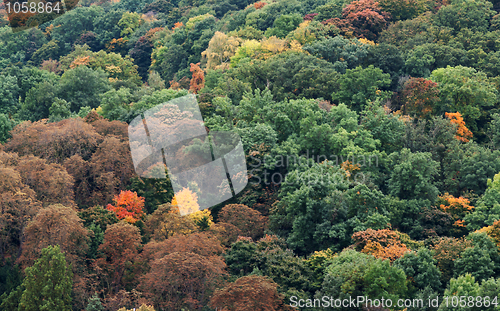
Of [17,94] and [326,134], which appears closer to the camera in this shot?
[326,134]

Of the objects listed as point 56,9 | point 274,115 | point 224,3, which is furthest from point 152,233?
point 56,9

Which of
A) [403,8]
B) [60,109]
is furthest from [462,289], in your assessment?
[403,8]

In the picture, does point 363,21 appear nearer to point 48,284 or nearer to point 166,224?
point 166,224

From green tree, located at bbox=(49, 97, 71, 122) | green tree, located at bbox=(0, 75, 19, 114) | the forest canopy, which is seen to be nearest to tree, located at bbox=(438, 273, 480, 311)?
the forest canopy

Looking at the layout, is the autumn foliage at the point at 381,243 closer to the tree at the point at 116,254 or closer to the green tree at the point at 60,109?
the tree at the point at 116,254

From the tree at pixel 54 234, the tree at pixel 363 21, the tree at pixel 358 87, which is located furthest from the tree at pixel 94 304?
the tree at pixel 363 21

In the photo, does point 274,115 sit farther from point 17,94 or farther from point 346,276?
point 17,94
